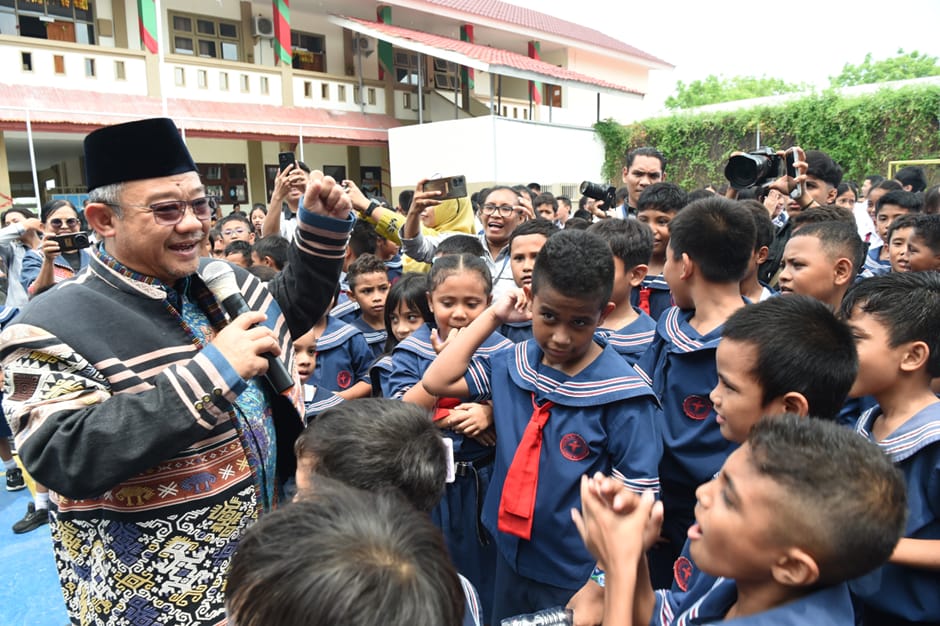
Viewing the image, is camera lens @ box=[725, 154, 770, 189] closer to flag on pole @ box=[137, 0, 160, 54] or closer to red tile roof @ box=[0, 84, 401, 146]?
red tile roof @ box=[0, 84, 401, 146]

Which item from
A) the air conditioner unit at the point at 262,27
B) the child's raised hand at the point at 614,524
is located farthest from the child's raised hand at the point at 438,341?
the air conditioner unit at the point at 262,27

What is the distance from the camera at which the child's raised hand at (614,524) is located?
117cm

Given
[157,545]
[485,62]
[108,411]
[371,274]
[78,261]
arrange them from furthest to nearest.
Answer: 1. [485,62]
2. [78,261]
3. [371,274]
4. [157,545]
5. [108,411]

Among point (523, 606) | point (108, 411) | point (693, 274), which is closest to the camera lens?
point (108, 411)

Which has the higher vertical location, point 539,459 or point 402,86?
point 402,86

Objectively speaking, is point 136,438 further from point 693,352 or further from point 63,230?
point 63,230

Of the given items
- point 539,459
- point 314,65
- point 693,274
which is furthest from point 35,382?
point 314,65

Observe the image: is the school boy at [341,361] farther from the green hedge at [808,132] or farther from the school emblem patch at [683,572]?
the green hedge at [808,132]

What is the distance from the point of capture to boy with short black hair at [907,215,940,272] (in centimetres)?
289

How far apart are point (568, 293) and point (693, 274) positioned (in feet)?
2.02

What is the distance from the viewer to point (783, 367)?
59.6 inches

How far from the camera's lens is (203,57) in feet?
40.1

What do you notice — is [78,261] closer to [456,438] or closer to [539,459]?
[456,438]

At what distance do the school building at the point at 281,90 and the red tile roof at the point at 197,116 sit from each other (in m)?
0.03
